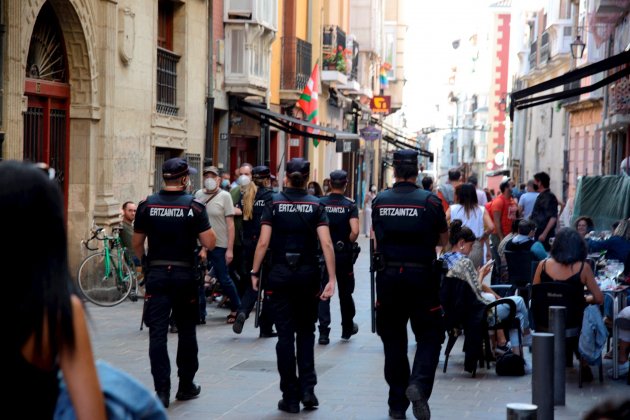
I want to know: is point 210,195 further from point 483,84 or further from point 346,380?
point 483,84

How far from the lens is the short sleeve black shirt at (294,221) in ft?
31.0

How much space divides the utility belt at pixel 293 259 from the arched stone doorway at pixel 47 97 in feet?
22.8

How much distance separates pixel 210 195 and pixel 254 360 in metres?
3.42

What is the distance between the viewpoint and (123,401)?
9.69 ft

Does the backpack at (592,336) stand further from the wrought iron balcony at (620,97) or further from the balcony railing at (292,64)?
the balcony railing at (292,64)

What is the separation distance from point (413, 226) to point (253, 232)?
5.87 meters

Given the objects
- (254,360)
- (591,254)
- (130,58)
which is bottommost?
(254,360)

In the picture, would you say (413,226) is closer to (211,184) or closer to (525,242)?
(525,242)

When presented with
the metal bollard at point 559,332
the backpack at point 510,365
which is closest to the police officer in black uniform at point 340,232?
the backpack at point 510,365

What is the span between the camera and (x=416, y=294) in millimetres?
8859

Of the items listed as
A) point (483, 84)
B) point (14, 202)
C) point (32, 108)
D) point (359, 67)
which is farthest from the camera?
point (483, 84)

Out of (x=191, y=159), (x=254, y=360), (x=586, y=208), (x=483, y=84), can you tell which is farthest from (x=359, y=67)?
(x=483, y=84)

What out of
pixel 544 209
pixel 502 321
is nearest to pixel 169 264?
pixel 502 321

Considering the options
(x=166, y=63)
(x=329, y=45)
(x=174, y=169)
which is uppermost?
→ (x=329, y=45)
